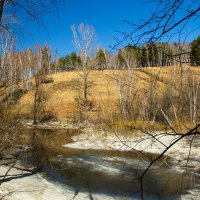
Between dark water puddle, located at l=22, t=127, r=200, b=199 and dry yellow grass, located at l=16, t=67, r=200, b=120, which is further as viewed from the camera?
dry yellow grass, located at l=16, t=67, r=200, b=120

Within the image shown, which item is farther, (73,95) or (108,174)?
(73,95)

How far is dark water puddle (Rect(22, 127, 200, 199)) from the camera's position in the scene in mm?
12000

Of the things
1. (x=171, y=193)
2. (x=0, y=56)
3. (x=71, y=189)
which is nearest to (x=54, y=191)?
(x=71, y=189)

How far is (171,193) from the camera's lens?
1173cm

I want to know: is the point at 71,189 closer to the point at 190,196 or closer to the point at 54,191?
the point at 54,191

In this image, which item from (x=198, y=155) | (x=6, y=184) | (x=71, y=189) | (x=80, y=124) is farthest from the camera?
(x=80, y=124)

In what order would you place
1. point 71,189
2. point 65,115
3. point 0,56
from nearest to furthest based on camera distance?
point 0,56, point 71,189, point 65,115

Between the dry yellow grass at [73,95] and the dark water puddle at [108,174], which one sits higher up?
the dry yellow grass at [73,95]

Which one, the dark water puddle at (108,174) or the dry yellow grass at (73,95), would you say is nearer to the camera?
the dark water puddle at (108,174)

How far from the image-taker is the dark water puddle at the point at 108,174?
12.0 metres

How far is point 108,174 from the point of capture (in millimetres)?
14578

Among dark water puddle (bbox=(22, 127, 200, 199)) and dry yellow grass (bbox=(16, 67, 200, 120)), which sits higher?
dry yellow grass (bbox=(16, 67, 200, 120))

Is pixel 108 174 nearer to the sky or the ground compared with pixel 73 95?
nearer to the ground

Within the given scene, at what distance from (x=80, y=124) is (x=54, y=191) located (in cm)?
2910
